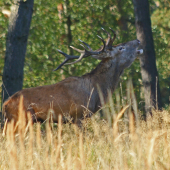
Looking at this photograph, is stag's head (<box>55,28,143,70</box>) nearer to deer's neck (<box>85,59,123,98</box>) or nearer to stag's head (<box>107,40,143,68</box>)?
stag's head (<box>107,40,143,68</box>)

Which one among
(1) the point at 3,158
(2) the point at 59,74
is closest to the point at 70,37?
(2) the point at 59,74

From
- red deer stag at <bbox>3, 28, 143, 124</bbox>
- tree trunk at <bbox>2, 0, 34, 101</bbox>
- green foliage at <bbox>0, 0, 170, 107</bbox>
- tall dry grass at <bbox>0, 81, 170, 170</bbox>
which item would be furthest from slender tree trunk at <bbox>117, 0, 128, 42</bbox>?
tall dry grass at <bbox>0, 81, 170, 170</bbox>

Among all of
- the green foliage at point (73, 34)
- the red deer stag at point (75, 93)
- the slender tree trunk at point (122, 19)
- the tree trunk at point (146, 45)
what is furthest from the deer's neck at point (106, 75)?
the slender tree trunk at point (122, 19)

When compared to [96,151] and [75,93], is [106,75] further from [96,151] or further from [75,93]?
[96,151]

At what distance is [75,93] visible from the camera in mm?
7242

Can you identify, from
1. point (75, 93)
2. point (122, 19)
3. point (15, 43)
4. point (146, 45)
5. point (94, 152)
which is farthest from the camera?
point (122, 19)

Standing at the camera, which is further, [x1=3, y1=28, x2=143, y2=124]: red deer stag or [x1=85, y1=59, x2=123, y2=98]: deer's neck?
[x1=85, y1=59, x2=123, y2=98]: deer's neck

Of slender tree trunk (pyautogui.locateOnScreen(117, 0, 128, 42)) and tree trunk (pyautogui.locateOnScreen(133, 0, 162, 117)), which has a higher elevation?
slender tree trunk (pyautogui.locateOnScreen(117, 0, 128, 42))

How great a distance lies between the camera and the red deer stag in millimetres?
7051

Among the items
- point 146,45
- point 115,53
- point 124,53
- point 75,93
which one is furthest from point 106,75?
point 146,45

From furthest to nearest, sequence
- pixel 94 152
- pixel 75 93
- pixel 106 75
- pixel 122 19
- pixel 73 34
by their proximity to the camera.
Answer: pixel 122 19, pixel 73 34, pixel 106 75, pixel 75 93, pixel 94 152

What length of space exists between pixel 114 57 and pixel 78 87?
145 cm

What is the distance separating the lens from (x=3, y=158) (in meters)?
3.91

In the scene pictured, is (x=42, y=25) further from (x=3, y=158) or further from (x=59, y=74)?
(x=3, y=158)
